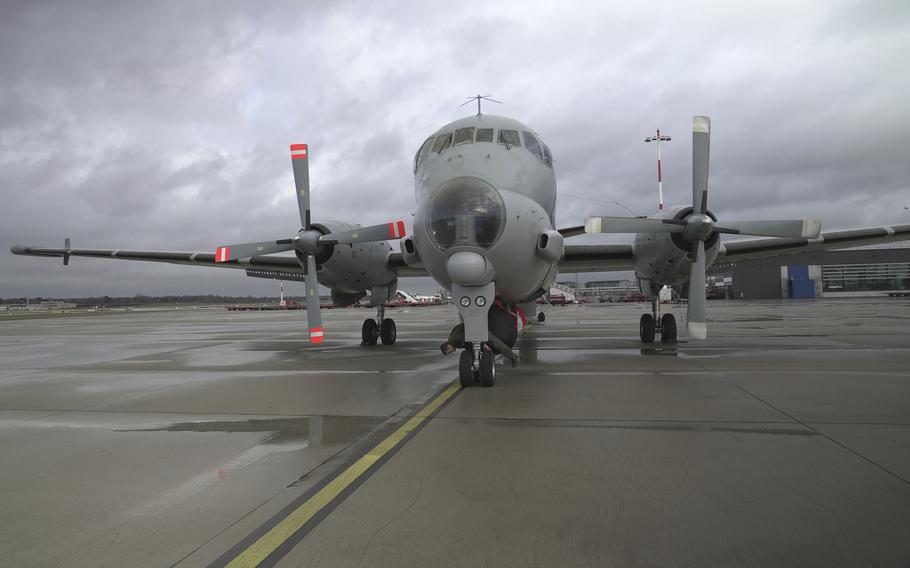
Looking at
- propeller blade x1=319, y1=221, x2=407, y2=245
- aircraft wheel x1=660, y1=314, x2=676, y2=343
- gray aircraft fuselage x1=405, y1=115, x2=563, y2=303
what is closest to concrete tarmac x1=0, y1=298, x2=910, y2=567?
gray aircraft fuselage x1=405, y1=115, x2=563, y2=303

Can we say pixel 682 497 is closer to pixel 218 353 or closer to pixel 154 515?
pixel 154 515

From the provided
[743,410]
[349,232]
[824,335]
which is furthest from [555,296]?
[743,410]

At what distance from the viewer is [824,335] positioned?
14.3 meters


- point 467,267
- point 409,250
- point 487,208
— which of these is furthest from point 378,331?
point 487,208

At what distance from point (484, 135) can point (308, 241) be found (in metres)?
5.25

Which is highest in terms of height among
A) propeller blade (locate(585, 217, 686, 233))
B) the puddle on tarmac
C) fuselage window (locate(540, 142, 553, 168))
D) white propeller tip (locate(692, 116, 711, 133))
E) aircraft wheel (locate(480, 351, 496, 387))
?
A: white propeller tip (locate(692, 116, 711, 133))

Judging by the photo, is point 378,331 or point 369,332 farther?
point 378,331

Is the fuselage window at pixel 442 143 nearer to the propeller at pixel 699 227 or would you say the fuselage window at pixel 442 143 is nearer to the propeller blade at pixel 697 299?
the propeller at pixel 699 227

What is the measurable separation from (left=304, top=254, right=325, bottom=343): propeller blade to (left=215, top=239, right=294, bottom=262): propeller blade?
0.79 metres

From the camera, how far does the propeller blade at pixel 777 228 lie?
10.4 metres

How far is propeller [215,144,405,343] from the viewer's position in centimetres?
1122

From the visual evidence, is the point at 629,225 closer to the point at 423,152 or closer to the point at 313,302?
the point at 423,152

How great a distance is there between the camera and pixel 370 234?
11414 mm

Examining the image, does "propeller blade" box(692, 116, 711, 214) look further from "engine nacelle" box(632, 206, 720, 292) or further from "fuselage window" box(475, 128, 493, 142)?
"fuselage window" box(475, 128, 493, 142)
